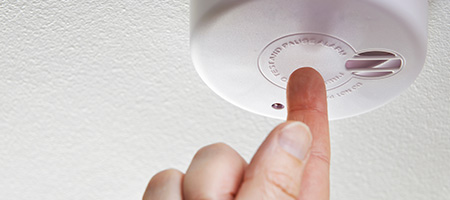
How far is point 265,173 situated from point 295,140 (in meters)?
0.03

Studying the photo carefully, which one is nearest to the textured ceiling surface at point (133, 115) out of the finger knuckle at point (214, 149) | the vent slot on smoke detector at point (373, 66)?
the vent slot on smoke detector at point (373, 66)

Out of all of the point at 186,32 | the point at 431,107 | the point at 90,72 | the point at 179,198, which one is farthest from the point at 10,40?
the point at 431,107

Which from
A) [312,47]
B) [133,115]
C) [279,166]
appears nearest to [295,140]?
[279,166]

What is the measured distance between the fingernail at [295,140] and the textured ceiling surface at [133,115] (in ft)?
0.78

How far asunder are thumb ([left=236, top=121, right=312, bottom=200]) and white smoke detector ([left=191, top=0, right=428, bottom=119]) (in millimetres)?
106

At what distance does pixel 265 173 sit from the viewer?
40 centimetres

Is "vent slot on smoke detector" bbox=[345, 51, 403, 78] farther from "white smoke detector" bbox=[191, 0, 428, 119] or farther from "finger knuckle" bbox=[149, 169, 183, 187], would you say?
"finger knuckle" bbox=[149, 169, 183, 187]

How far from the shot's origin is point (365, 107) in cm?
60

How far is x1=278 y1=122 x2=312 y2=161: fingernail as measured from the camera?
413mm

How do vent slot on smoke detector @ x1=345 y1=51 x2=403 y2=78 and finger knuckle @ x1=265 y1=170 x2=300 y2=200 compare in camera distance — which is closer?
finger knuckle @ x1=265 y1=170 x2=300 y2=200

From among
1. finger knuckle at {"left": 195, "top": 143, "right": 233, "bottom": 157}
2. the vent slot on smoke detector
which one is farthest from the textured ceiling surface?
finger knuckle at {"left": 195, "top": 143, "right": 233, "bottom": 157}

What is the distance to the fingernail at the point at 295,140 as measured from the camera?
1.36 feet

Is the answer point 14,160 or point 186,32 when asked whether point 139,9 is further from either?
point 14,160

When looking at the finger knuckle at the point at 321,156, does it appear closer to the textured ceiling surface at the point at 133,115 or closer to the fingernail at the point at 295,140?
the fingernail at the point at 295,140
